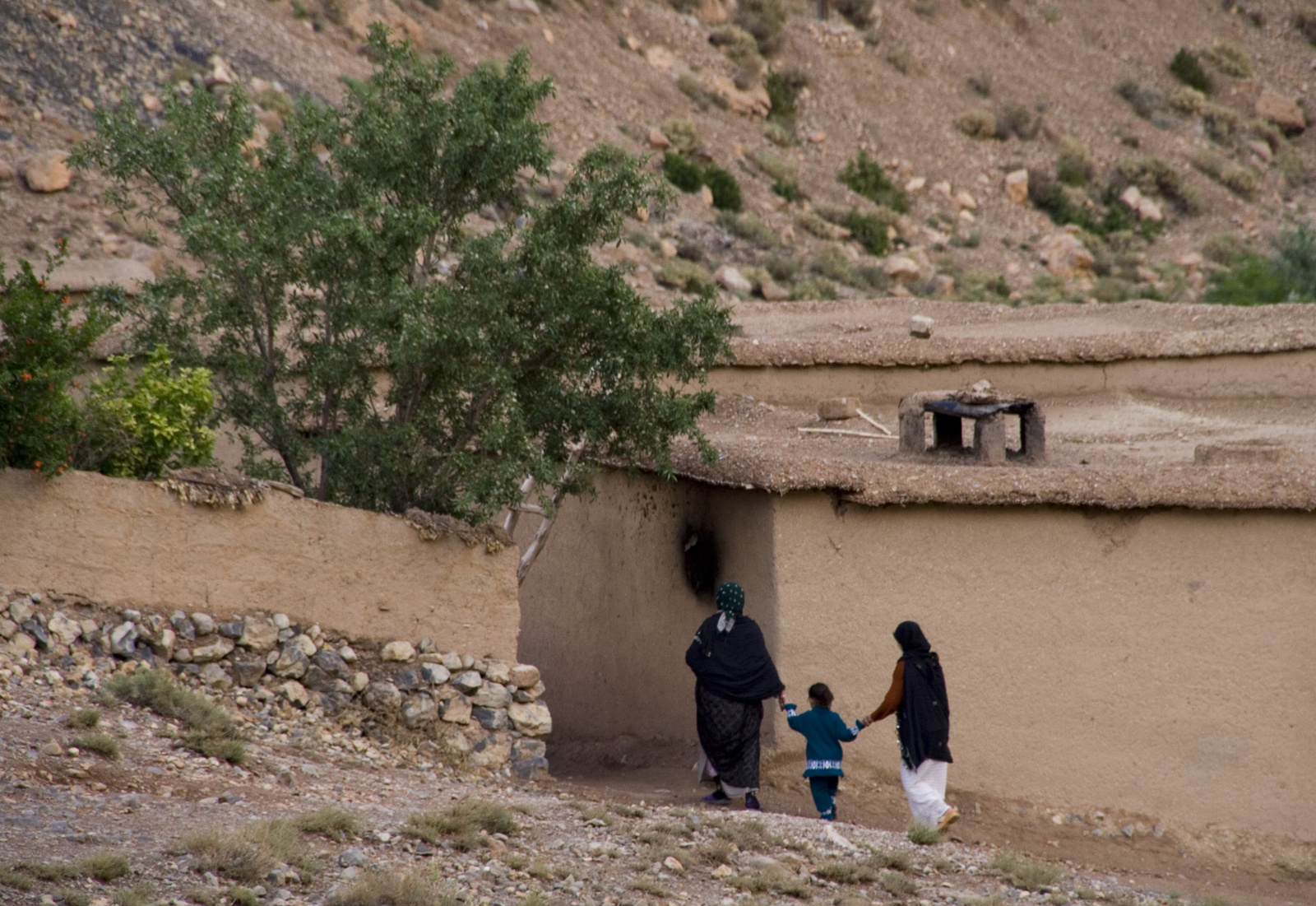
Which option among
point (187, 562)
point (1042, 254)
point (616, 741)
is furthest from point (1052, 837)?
point (1042, 254)

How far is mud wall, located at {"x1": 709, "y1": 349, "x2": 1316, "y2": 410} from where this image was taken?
13148 mm

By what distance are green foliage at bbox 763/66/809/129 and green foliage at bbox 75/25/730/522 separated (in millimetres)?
23754

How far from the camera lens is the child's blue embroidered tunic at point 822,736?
8773 millimetres

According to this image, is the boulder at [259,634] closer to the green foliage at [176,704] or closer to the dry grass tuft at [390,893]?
the green foliage at [176,704]

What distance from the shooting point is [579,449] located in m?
9.95

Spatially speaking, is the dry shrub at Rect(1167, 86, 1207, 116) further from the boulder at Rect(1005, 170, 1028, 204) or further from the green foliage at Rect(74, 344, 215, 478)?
the green foliage at Rect(74, 344, 215, 478)

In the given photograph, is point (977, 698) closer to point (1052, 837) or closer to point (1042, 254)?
point (1052, 837)

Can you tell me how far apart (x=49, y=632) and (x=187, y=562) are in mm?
786

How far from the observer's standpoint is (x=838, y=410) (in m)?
12.5

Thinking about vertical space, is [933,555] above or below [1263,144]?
below

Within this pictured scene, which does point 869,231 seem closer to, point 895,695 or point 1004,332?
point 1004,332

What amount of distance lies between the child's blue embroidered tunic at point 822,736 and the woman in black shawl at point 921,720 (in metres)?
0.39

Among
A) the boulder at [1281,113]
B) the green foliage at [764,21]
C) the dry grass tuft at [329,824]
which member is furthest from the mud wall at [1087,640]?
the boulder at [1281,113]

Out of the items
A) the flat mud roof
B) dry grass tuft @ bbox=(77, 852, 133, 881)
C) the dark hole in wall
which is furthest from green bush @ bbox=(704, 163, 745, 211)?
dry grass tuft @ bbox=(77, 852, 133, 881)
